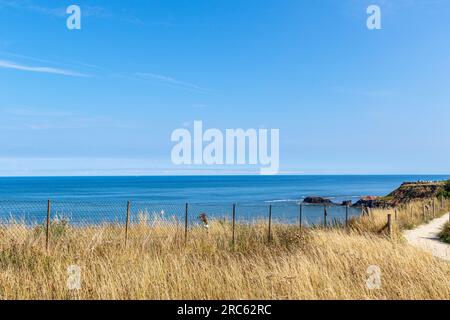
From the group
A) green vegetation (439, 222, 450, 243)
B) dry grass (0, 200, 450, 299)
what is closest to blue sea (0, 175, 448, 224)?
dry grass (0, 200, 450, 299)

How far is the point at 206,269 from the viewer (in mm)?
9188

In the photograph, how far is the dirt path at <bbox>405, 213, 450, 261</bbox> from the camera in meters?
15.1

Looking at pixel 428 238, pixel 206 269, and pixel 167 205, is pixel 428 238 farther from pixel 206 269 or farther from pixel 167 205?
pixel 167 205

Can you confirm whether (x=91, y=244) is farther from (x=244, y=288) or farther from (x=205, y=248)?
(x=244, y=288)

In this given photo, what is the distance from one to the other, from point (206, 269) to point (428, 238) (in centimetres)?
1283

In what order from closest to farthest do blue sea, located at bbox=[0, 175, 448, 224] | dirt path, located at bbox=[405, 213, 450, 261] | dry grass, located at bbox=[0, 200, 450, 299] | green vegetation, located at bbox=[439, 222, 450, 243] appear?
dry grass, located at bbox=[0, 200, 450, 299]
dirt path, located at bbox=[405, 213, 450, 261]
green vegetation, located at bbox=[439, 222, 450, 243]
blue sea, located at bbox=[0, 175, 448, 224]

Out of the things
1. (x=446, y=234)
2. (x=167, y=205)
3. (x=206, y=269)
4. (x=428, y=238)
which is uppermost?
(x=206, y=269)

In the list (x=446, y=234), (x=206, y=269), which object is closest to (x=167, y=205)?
(x=446, y=234)

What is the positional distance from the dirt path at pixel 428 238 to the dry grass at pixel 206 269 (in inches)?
165

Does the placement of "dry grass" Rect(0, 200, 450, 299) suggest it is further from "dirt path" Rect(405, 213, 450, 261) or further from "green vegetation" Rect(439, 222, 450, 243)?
"green vegetation" Rect(439, 222, 450, 243)

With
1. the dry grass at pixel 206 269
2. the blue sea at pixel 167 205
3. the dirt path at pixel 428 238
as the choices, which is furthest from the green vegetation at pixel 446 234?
the dry grass at pixel 206 269

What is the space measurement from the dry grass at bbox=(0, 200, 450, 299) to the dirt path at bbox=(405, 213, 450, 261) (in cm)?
420
